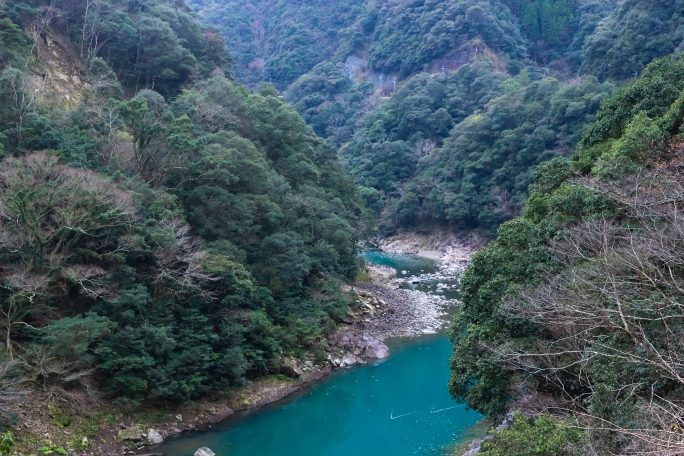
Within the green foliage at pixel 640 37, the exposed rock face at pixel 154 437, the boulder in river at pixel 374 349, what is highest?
the green foliage at pixel 640 37

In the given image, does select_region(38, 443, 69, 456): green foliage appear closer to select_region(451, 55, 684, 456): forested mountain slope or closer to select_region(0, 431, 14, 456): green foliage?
select_region(0, 431, 14, 456): green foliage

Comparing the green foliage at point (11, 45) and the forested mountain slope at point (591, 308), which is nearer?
the forested mountain slope at point (591, 308)

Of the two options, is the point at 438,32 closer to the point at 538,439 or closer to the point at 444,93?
the point at 444,93

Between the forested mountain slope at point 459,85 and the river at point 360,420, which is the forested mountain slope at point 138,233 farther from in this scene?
the forested mountain slope at point 459,85

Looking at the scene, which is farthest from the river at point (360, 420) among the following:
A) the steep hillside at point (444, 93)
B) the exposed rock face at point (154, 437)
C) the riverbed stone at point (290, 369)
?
the steep hillside at point (444, 93)

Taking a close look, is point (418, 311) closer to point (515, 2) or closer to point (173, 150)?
point (173, 150)

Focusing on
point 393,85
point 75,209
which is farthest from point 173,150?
point 393,85
